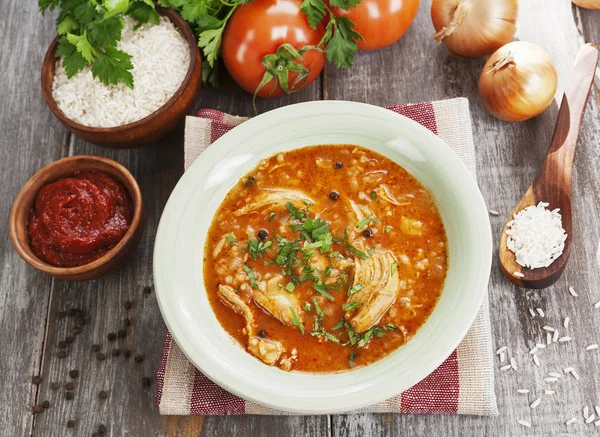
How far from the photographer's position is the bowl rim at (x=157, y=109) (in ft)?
12.2

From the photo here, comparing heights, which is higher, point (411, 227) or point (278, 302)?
point (411, 227)

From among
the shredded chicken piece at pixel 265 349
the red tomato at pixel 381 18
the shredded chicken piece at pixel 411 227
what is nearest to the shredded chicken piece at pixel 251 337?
the shredded chicken piece at pixel 265 349

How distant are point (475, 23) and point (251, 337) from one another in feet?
7.33

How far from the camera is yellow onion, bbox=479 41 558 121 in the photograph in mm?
3803

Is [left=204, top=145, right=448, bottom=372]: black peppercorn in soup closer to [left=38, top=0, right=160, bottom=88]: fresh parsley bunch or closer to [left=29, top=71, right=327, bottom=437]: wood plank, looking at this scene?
[left=29, top=71, right=327, bottom=437]: wood plank

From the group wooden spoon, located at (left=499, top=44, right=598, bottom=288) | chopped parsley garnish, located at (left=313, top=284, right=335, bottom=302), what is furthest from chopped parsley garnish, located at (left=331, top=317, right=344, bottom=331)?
wooden spoon, located at (left=499, top=44, right=598, bottom=288)

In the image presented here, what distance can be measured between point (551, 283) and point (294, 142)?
1.62 meters

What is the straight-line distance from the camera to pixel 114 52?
3717 millimetres

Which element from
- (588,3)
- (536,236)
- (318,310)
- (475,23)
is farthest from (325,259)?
(588,3)

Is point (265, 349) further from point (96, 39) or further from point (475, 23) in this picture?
point (475, 23)

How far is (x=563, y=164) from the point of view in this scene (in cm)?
388

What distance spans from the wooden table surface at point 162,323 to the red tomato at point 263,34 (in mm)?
371

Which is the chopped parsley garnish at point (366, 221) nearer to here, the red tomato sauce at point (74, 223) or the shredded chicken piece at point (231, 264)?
the shredded chicken piece at point (231, 264)

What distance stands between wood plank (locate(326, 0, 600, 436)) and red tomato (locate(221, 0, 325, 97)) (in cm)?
50
